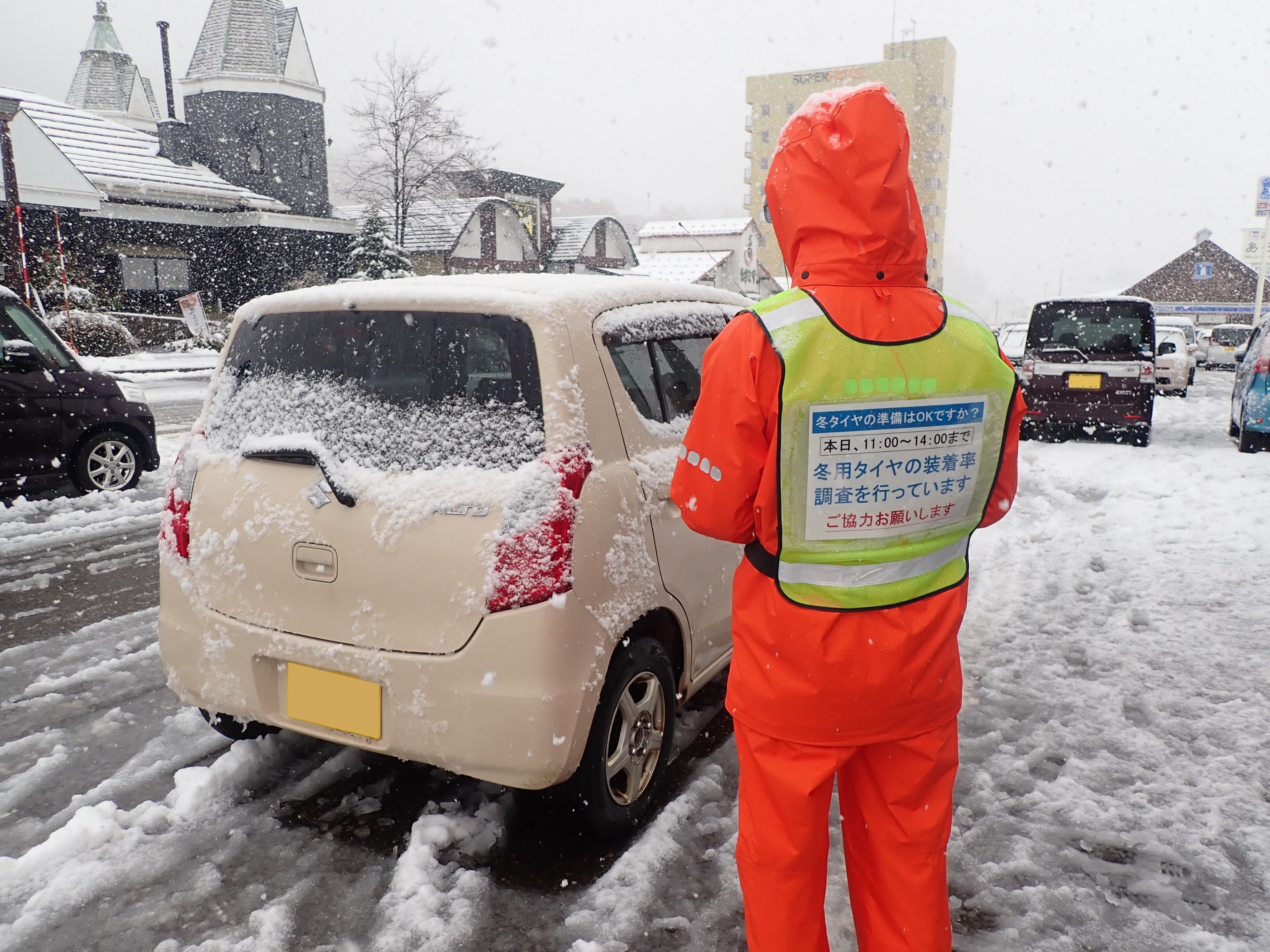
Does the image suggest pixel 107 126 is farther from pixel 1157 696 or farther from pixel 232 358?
pixel 1157 696

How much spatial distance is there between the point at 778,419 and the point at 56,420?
7.49 m

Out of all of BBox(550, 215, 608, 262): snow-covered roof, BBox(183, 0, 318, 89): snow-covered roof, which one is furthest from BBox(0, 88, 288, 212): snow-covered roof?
BBox(550, 215, 608, 262): snow-covered roof

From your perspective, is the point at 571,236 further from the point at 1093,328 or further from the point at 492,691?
the point at 492,691

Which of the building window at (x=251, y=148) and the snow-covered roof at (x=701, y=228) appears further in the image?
the snow-covered roof at (x=701, y=228)

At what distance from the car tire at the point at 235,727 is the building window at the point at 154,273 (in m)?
30.0

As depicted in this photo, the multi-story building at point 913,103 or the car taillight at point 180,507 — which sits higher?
the multi-story building at point 913,103

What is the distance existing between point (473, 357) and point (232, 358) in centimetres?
101

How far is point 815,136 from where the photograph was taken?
5.66ft

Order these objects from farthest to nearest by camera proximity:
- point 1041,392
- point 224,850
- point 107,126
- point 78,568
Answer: point 107,126, point 1041,392, point 78,568, point 224,850

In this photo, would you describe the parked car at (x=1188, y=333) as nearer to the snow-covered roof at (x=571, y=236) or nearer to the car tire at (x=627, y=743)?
the car tire at (x=627, y=743)

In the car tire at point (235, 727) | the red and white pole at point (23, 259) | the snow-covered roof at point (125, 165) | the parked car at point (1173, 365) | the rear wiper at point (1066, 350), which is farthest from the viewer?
the snow-covered roof at point (125, 165)

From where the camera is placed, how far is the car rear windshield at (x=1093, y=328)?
10883mm

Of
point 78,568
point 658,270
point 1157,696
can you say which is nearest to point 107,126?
point 658,270

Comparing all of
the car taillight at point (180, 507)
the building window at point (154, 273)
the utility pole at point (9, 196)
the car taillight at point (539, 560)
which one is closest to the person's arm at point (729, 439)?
the car taillight at point (539, 560)
